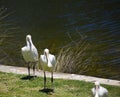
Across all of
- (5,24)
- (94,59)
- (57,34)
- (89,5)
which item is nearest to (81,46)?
(94,59)

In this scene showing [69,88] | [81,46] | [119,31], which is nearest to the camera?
[69,88]

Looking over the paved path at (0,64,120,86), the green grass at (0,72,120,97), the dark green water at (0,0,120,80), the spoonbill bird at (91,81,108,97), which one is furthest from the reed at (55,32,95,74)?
the spoonbill bird at (91,81,108,97)

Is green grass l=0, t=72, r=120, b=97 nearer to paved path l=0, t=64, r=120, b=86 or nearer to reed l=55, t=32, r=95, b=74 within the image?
paved path l=0, t=64, r=120, b=86

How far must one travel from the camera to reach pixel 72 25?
64.4 feet

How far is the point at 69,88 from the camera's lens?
10398 mm

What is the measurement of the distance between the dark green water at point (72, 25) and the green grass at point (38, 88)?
8.91ft

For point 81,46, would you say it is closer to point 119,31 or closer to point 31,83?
point 119,31

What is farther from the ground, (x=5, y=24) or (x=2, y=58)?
(x=5, y=24)

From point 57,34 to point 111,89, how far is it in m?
8.36

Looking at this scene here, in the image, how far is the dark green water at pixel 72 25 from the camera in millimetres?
15281

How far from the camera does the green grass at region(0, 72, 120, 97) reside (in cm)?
986

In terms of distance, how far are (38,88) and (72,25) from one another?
9.56 meters

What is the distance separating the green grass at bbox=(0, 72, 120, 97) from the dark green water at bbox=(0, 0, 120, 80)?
2.72m

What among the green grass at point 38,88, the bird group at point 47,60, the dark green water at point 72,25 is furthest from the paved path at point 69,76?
the dark green water at point 72,25
